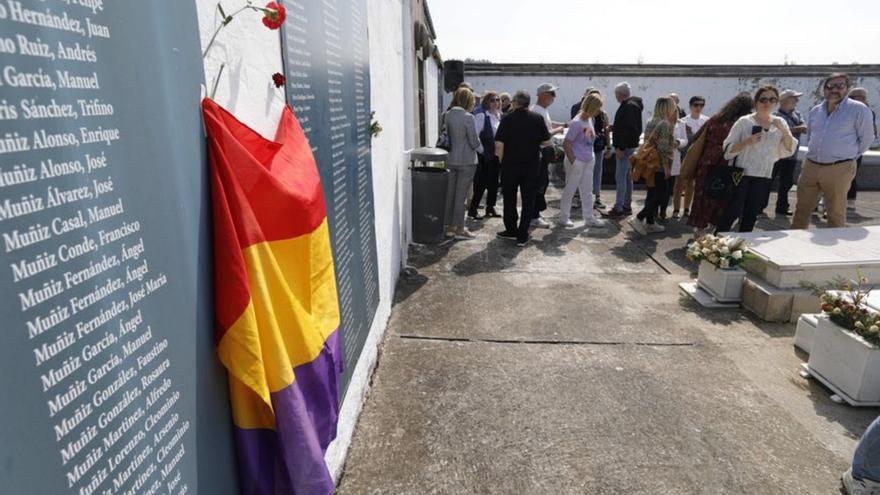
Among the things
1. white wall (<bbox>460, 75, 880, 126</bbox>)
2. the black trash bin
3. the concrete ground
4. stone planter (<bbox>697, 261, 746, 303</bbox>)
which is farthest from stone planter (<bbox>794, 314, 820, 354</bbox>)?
white wall (<bbox>460, 75, 880, 126</bbox>)

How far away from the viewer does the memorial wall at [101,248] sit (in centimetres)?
68

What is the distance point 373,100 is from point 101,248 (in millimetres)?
3060

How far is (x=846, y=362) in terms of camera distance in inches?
129

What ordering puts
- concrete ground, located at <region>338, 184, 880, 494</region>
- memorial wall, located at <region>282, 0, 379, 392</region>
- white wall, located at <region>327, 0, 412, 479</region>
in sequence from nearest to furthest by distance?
memorial wall, located at <region>282, 0, 379, 392</region>, concrete ground, located at <region>338, 184, 880, 494</region>, white wall, located at <region>327, 0, 412, 479</region>

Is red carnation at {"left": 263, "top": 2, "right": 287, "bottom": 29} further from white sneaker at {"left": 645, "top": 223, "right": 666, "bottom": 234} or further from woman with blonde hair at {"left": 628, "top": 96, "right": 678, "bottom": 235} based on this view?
white sneaker at {"left": 645, "top": 223, "right": 666, "bottom": 234}

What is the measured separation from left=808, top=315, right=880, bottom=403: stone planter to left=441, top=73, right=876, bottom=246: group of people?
8.80 feet

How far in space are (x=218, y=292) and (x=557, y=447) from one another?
2.21m

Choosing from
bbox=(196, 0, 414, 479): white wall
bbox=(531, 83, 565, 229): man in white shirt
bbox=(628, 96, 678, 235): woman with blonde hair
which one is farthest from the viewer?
bbox=(531, 83, 565, 229): man in white shirt

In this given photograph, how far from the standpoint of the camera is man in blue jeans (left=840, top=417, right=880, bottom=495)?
2305 mm

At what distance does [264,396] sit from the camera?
1141 millimetres

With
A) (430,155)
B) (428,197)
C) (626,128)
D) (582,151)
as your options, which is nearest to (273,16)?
(430,155)

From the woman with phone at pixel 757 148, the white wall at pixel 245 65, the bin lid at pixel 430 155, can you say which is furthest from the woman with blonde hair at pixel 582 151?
the white wall at pixel 245 65

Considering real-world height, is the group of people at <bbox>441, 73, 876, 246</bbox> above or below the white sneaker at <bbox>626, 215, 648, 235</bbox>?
above

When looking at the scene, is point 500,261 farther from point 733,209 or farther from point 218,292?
point 218,292
